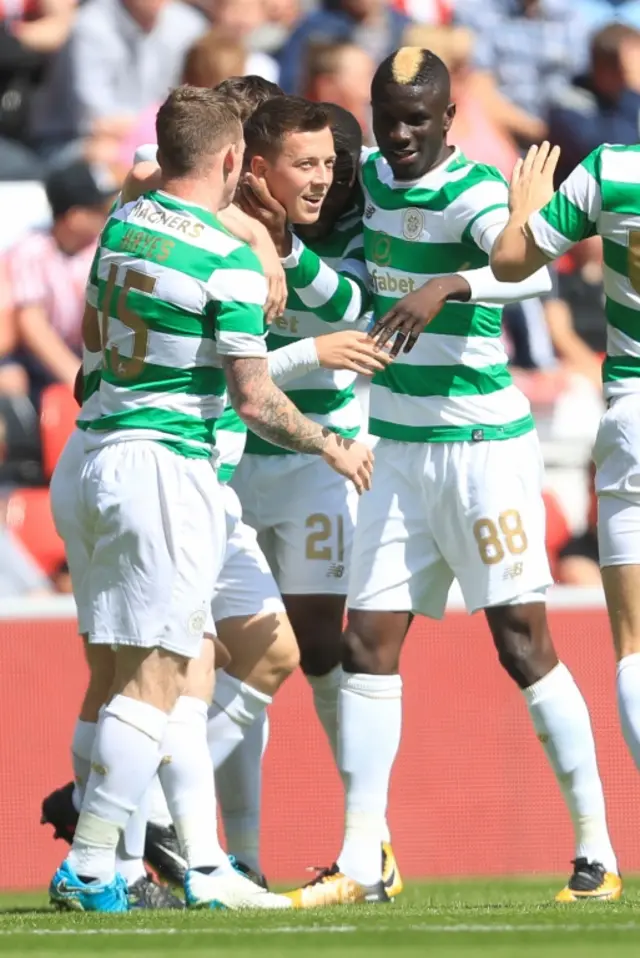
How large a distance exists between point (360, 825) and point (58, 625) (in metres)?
2.25

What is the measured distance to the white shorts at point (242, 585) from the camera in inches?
204

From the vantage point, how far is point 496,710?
6848mm

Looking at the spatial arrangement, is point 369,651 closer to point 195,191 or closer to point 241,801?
point 241,801

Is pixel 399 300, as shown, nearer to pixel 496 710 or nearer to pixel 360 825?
pixel 360 825

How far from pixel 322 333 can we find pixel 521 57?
4.88 m

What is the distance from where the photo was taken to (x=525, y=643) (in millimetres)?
4941

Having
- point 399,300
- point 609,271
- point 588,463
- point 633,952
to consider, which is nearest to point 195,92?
point 399,300

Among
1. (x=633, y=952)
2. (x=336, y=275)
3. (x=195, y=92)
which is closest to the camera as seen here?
(x=633, y=952)

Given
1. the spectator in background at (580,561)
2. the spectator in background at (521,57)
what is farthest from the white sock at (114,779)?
the spectator in background at (521,57)

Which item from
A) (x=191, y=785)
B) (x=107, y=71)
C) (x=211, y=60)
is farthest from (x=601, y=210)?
(x=107, y=71)

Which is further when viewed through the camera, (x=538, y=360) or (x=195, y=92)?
(x=538, y=360)

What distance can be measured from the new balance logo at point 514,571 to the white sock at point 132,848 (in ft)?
3.82

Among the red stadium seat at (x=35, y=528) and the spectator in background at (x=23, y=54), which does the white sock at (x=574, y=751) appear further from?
the spectator in background at (x=23, y=54)

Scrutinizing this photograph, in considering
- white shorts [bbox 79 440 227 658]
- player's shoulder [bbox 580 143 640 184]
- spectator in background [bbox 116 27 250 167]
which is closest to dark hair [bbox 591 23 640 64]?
spectator in background [bbox 116 27 250 167]
